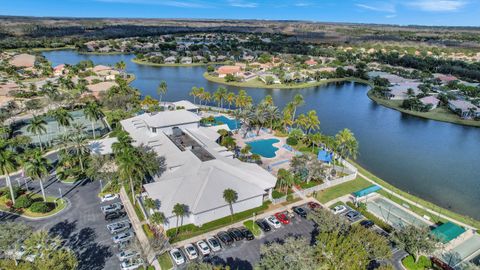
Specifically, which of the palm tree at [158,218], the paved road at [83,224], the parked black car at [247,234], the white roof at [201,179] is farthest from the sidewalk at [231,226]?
the paved road at [83,224]

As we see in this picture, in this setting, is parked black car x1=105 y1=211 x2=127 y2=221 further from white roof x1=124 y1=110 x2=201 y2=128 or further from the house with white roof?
white roof x1=124 y1=110 x2=201 y2=128

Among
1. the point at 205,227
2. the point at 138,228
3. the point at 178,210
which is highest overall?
the point at 178,210

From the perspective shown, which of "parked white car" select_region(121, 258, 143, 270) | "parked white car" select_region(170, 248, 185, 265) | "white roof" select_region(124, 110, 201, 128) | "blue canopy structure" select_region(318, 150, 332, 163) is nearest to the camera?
"parked white car" select_region(121, 258, 143, 270)

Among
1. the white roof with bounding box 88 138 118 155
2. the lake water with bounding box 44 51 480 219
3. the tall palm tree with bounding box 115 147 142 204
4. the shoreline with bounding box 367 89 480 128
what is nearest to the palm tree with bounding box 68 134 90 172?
the white roof with bounding box 88 138 118 155

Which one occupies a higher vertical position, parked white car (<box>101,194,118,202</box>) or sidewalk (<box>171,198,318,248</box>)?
parked white car (<box>101,194,118,202</box>)

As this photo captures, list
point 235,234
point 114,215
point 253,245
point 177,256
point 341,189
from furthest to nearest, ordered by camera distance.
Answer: point 341,189
point 114,215
point 235,234
point 253,245
point 177,256

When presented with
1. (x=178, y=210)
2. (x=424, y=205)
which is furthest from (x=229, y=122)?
(x=424, y=205)

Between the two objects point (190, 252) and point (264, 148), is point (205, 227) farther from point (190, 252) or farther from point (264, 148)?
point (264, 148)
